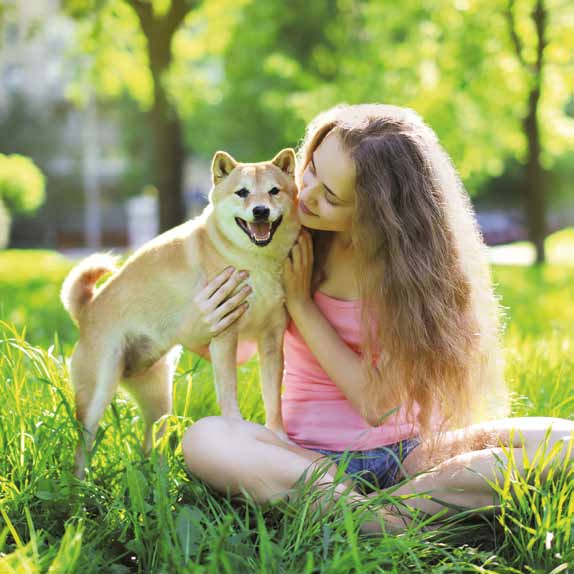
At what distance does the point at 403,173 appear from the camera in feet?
6.80

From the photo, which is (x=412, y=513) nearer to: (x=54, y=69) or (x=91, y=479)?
(x=91, y=479)

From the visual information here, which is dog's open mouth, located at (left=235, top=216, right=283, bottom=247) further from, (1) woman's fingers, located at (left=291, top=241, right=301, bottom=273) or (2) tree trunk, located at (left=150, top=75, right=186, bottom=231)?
(2) tree trunk, located at (left=150, top=75, right=186, bottom=231)

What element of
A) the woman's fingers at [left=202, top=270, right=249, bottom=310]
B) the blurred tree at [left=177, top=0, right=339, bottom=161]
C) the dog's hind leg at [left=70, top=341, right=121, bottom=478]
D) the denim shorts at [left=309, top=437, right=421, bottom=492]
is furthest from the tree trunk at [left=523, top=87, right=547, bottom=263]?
the dog's hind leg at [left=70, top=341, right=121, bottom=478]

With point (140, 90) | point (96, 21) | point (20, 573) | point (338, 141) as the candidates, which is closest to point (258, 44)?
point (140, 90)

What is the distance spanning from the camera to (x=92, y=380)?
222cm

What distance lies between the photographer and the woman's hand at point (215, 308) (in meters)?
2.18

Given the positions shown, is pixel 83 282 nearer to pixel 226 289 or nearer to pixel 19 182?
pixel 226 289

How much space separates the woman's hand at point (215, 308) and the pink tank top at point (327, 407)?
271 mm

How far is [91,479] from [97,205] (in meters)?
24.9

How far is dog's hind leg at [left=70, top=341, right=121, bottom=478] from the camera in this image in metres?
2.18

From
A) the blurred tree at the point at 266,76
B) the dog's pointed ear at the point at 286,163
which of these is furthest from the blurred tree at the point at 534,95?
the dog's pointed ear at the point at 286,163

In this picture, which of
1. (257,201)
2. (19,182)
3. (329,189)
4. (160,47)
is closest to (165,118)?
(160,47)

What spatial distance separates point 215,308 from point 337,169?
1.78ft

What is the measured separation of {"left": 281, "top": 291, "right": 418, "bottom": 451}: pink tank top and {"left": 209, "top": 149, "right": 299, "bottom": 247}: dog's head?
0.95 feet
